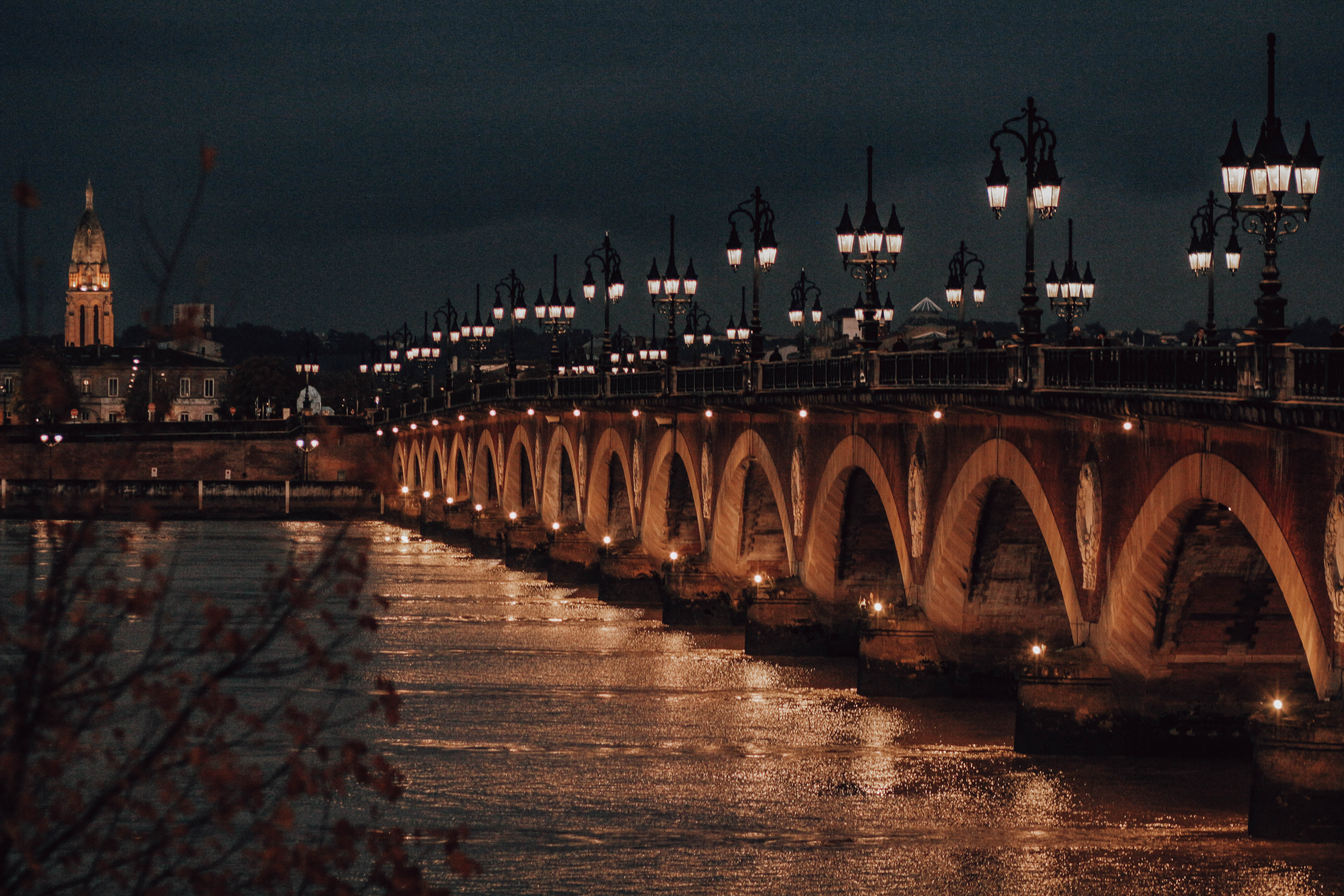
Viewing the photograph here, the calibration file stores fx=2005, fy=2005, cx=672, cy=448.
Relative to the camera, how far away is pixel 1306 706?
21703 mm

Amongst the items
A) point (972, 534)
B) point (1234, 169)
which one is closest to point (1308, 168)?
point (1234, 169)

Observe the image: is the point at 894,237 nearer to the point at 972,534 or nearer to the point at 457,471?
the point at 972,534

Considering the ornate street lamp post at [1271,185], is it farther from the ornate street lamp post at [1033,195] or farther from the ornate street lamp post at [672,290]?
the ornate street lamp post at [672,290]

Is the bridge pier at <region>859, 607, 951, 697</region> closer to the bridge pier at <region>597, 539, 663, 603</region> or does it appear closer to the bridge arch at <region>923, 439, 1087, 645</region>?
the bridge arch at <region>923, 439, 1087, 645</region>

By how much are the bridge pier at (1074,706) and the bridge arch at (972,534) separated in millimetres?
1002

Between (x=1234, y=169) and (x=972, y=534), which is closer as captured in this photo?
(x=1234, y=169)

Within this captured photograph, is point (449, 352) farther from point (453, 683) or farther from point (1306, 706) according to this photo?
point (1306, 706)

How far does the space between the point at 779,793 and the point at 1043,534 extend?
20.6ft

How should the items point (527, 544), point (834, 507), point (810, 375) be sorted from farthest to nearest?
point (527, 544)
point (834, 507)
point (810, 375)

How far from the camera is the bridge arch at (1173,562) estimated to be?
2227cm

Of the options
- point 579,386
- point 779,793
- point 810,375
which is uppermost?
point 579,386

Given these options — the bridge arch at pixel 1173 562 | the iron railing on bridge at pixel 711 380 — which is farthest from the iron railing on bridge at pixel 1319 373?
the iron railing on bridge at pixel 711 380

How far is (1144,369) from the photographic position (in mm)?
25531

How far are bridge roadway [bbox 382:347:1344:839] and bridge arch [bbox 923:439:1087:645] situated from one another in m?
0.06
